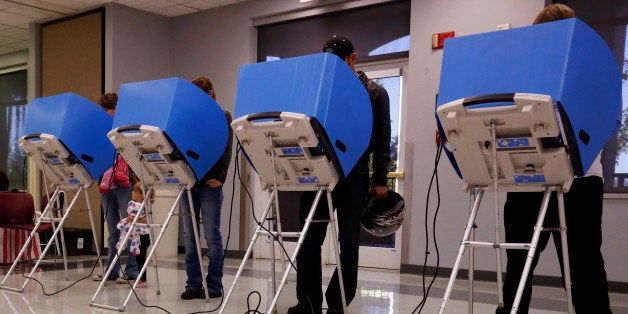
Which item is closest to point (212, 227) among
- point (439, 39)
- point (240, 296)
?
point (240, 296)

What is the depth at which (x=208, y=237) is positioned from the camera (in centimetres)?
345

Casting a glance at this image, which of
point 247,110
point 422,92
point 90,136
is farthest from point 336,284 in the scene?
point 422,92

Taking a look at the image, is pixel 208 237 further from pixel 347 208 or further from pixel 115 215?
pixel 115 215

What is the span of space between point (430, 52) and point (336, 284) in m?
2.95

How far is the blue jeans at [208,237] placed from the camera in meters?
3.45

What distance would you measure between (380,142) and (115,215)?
2.40 meters

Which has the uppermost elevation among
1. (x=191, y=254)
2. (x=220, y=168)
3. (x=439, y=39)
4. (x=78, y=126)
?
(x=439, y=39)

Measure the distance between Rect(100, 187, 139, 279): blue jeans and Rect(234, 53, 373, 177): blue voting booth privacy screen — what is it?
1.95 m

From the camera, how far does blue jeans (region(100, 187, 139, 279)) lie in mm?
4191

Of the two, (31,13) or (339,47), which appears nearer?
(339,47)

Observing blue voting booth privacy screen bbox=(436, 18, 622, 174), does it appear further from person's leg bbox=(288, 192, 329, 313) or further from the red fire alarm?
the red fire alarm

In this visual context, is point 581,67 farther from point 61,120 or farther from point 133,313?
point 61,120

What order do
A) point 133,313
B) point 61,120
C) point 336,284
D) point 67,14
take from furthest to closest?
point 67,14, point 61,120, point 133,313, point 336,284

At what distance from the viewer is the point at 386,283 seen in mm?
4453
